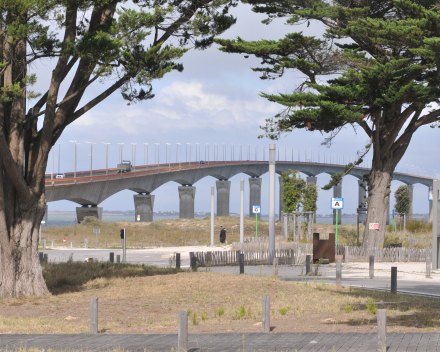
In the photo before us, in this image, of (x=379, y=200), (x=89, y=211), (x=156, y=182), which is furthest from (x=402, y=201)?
(x=379, y=200)

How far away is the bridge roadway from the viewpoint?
65.5m

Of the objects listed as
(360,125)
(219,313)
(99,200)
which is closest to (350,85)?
(360,125)

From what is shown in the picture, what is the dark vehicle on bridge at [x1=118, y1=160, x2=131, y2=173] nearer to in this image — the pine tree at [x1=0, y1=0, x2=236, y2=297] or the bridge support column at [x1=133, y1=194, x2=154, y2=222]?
the bridge support column at [x1=133, y1=194, x2=154, y2=222]

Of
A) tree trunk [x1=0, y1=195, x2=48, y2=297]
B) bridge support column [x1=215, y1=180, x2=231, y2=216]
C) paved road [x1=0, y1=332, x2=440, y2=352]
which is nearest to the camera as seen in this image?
paved road [x1=0, y1=332, x2=440, y2=352]

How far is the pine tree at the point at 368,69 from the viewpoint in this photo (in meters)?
23.6

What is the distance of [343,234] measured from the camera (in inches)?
1877

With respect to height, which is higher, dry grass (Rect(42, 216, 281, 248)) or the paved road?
the paved road

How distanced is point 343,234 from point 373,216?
63.7ft

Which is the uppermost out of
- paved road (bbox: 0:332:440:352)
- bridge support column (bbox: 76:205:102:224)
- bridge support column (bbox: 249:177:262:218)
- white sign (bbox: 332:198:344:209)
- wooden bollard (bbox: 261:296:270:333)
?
bridge support column (bbox: 249:177:262:218)

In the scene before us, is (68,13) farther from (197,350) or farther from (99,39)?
(197,350)

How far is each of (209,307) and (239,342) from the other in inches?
162

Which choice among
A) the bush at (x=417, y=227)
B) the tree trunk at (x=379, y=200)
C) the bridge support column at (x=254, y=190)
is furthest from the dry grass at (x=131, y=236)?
the bridge support column at (x=254, y=190)

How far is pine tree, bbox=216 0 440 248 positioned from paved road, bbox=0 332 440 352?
1505cm

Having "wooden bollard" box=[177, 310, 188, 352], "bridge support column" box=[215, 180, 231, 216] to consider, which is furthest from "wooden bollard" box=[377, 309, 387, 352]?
"bridge support column" box=[215, 180, 231, 216]
